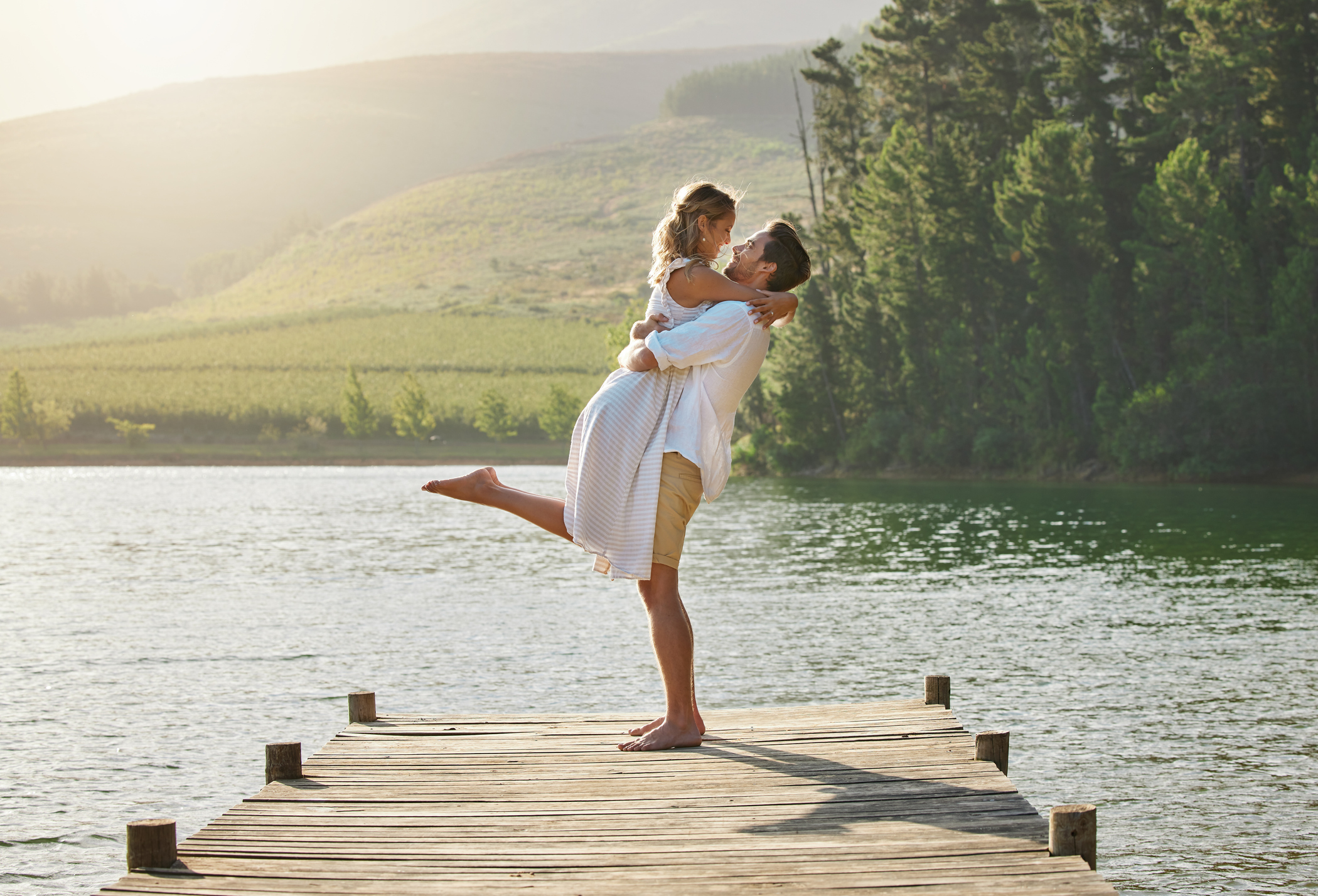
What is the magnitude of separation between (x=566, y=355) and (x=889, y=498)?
8868 centimetres

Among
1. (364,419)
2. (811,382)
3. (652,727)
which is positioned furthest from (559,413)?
(652,727)

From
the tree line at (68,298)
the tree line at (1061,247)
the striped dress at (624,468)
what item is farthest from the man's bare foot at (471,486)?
the tree line at (68,298)

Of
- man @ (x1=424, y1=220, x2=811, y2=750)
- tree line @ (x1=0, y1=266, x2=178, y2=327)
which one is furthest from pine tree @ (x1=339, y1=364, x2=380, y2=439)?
man @ (x1=424, y1=220, x2=811, y2=750)

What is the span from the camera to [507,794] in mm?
5129

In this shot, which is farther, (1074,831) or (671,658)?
(671,658)

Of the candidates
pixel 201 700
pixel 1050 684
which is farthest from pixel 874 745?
pixel 201 700

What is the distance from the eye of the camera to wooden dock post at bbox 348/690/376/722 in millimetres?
6953

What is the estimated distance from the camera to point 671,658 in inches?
227

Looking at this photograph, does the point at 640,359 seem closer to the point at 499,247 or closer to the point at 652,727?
the point at 652,727

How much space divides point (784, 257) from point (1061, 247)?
53.0 m

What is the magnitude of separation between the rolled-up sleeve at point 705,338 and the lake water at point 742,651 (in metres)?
4.51

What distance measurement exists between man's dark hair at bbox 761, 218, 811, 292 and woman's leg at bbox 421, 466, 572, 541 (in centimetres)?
148

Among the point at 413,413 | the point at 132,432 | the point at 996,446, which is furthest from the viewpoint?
the point at 413,413

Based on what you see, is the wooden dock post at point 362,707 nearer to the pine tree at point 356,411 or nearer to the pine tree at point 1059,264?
the pine tree at point 1059,264
